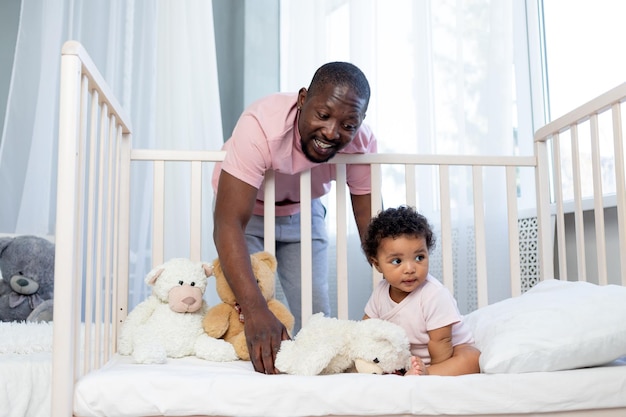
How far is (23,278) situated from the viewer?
179 cm

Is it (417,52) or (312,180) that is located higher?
(417,52)

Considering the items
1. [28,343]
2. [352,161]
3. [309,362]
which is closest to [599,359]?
[309,362]

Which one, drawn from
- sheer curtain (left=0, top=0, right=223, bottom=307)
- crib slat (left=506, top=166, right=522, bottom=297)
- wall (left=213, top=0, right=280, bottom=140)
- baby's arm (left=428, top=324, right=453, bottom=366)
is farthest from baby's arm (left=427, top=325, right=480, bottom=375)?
wall (left=213, top=0, right=280, bottom=140)

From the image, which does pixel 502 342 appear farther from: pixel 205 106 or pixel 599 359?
pixel 205 106

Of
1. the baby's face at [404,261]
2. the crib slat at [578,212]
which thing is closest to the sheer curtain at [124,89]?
the baby's face at [404,261]

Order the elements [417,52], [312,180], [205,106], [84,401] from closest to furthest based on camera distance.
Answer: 1. [84,401]
2. [312,180]
3. [417,52]
4. [205,106]

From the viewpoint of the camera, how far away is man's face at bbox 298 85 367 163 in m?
1.23

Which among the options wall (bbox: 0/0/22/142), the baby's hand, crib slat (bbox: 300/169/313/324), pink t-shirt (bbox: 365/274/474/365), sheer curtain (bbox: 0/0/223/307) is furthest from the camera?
wall (bbox: 0/0/22/142)

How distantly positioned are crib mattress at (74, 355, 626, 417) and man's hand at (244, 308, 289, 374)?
0.14m

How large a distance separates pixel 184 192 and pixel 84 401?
4.10 feet

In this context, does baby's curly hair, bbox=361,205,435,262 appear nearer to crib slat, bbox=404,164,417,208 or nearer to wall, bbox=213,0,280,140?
crib slat, bbox=404,164,417,208

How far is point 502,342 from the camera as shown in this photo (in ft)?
3.26

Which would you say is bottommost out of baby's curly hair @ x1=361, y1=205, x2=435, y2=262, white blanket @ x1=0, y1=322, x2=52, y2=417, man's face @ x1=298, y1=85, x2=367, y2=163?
white blanket @ x1=0, y1=322, x2=52, y2=417

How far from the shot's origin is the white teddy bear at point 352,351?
1012 millimetres
